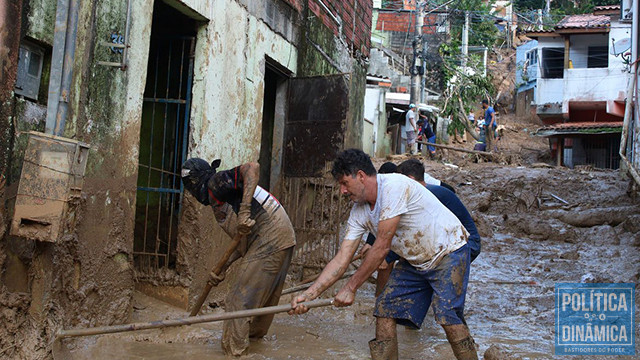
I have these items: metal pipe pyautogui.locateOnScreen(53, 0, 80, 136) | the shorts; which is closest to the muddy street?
the shorts

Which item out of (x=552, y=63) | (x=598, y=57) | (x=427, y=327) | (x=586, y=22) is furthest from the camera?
(x=552, y=63)

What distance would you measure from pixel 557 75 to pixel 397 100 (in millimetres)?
9880

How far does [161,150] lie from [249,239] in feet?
7.59

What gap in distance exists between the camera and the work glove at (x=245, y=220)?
14.5 ft

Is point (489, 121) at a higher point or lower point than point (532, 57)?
lower

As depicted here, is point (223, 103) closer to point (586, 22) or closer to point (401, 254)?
point (401, 254)

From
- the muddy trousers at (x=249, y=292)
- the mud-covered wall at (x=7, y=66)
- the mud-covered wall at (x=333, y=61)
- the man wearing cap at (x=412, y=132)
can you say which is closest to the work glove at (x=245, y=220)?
the muddy trousers at (x=249, y=292)

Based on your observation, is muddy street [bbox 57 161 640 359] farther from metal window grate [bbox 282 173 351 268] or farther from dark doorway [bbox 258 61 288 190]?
dark doorway [bbox 258 61 288 190]

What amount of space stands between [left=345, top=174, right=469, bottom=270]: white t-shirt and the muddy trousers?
3.54 feet

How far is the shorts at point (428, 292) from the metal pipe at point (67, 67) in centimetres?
248

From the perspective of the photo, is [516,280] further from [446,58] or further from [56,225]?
[446,58]

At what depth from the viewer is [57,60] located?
4090 millimetres

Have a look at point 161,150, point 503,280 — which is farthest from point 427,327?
point 161,150

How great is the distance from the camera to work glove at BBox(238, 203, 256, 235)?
4.41 m
